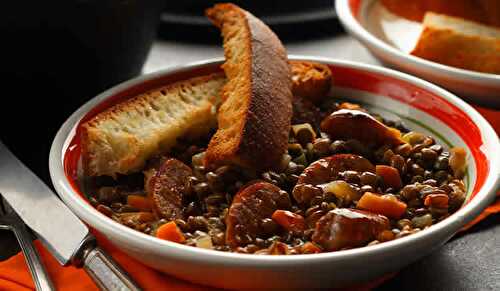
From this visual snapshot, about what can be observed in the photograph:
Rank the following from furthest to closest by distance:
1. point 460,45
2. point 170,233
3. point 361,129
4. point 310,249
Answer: point 460,45 < point 361,129 < point 170,233 < point 310,249

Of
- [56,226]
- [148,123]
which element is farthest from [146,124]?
[56,226]

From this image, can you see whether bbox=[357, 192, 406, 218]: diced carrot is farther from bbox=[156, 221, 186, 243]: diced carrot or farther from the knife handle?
the knife handle

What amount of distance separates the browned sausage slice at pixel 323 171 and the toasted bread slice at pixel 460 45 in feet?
3.43

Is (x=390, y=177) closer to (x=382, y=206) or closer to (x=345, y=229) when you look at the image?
(x=382, y=206)

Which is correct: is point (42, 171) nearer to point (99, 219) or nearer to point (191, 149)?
point (191, 149)

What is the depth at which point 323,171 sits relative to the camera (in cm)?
239

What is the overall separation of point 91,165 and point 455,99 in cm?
122

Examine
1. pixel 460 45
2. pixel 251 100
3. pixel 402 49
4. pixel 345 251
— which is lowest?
pixel 402 49

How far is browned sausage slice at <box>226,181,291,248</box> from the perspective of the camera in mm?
2168

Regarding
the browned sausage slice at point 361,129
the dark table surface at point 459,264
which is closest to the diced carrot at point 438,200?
the dark table surface at point 459,264

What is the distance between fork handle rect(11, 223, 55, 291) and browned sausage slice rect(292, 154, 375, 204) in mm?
740

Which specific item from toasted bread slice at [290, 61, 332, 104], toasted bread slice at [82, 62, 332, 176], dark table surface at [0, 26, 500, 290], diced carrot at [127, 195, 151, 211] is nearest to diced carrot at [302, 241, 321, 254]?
dark table surface at [0, 26, 500, 290]

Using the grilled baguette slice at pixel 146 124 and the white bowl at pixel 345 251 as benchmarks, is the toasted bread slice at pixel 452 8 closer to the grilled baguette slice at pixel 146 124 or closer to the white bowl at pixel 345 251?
the white bowl at pixel 345 251

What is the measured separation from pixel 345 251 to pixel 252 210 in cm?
36
